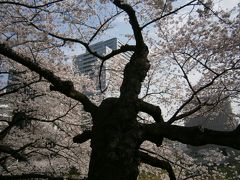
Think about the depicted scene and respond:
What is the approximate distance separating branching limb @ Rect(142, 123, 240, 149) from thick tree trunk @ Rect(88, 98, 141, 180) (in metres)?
0.27

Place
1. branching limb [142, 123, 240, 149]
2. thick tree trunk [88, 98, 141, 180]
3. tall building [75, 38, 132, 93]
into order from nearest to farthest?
branching limb [142, 123, 240, 149]
thick tree trunk [88, 98, 141, 180]
tall building [75, 38, 132, 93]

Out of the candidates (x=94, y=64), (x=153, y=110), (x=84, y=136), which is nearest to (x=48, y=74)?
(x=84, y=136)

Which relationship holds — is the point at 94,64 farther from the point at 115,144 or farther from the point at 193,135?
the point at 193,135

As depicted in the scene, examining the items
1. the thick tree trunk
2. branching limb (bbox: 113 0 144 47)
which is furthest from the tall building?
the thick tree trunk

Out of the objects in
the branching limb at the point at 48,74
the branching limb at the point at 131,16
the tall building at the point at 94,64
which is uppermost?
the tall building at the point at 94,64

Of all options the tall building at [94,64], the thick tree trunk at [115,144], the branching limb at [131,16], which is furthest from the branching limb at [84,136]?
the tall building at [94,64]

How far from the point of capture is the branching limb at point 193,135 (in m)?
3.79

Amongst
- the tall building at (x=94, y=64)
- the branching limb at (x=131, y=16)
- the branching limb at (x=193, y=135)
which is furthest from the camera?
the tall building at (x=94, y=64)

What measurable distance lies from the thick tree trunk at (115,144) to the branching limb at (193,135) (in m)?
0.27

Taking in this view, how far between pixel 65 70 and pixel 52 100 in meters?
1.71

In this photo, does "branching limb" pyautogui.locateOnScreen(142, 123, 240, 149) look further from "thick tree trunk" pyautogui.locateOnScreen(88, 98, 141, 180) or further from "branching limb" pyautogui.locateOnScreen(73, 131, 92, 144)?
"branching limb" pyautogui.locateOnScreen(73, 131, 92, 144)

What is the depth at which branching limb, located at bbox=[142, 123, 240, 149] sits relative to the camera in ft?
12.4

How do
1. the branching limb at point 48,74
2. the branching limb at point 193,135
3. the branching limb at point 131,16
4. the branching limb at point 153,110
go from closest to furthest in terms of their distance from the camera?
the branching limb at point 193,135
the branching limb at point 48,74
the branching limb at point 153,110
the branching limb at point 131,16

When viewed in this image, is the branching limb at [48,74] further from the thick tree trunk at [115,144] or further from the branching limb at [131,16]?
the branching limb at [131,16]
